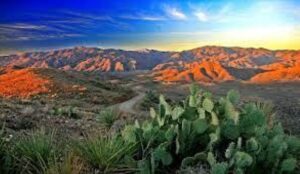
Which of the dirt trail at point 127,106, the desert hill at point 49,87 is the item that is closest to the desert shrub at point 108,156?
the dirt trail at point 127,106

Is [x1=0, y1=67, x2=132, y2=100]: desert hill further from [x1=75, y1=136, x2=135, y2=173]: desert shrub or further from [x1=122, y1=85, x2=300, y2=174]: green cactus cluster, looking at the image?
[x1=75, y1=136, x2=135, y2=173]: desert shrub

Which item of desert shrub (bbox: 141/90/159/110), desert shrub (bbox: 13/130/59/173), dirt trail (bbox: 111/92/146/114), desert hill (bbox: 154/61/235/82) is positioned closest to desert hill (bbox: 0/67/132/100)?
dirt trail (bbox: 111/92/146/114)

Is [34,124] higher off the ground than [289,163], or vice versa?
[289,163]

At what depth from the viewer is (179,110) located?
26.0ft

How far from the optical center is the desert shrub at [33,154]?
7.09 meters

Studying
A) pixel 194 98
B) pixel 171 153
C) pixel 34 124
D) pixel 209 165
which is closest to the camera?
pixel 209 165

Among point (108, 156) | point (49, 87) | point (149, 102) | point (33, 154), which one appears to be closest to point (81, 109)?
point (33, 154)

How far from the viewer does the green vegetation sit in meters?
6.98

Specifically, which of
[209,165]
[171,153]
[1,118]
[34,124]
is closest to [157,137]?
[171,153]

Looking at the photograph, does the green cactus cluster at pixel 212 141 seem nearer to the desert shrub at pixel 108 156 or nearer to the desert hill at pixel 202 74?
the desert shrub at pixel 108 156

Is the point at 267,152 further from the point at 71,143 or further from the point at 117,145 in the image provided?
the point at 71,143

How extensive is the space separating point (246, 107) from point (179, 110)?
103 cm

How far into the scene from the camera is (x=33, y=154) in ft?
23.9

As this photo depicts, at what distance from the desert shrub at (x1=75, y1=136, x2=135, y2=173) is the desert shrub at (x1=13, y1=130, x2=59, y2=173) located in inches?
15.6
